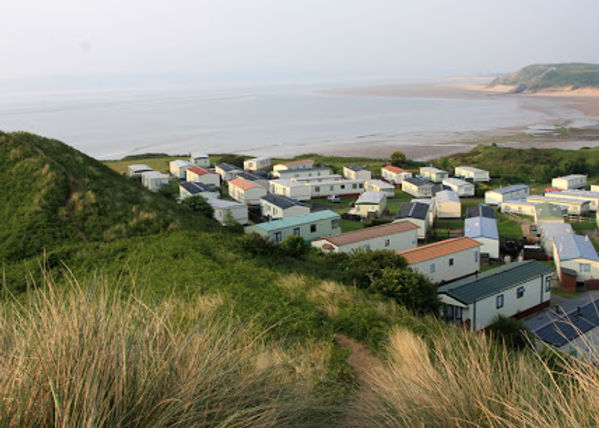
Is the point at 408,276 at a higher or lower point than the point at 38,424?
lower

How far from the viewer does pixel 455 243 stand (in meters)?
18.9

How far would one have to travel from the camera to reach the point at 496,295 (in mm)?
14328

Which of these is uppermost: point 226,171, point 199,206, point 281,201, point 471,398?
point 471,398

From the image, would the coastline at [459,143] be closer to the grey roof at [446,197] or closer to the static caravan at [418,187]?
the static caravan at [418,187]

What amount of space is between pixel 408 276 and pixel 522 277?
5886mm

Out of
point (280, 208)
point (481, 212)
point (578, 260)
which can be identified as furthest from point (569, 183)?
Answer: point (280, 208)

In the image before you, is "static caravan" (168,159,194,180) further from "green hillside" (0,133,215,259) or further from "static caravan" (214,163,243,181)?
"green hillside" (0,133,215,259)

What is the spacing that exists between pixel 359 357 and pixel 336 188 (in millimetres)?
30593

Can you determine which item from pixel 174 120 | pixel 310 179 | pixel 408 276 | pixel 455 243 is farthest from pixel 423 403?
pixel 174 120

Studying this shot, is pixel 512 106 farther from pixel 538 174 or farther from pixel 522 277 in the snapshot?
pixel 522 277

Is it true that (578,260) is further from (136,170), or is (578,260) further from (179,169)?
(136,170)

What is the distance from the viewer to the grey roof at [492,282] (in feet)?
45.5

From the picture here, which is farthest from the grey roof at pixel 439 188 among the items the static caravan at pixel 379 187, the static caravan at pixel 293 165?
the static caravan at pixel 293 165

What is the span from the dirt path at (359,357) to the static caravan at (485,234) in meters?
16.1
